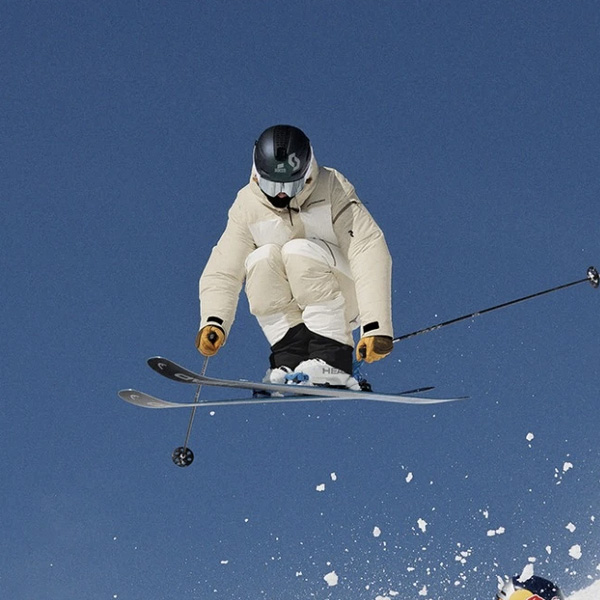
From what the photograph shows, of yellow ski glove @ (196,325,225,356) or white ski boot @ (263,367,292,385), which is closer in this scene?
white ski boot @ (263,367,292,385)

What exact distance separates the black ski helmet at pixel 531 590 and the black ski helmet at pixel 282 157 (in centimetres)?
328

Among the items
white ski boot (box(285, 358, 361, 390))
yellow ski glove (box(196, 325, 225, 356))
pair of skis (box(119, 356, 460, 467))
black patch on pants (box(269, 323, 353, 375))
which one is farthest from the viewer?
yellow ski glove (box(196, 325, 225, 356))

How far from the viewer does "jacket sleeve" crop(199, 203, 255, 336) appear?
8078 millimetres

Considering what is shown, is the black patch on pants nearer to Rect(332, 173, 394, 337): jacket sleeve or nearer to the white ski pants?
the white ski pants

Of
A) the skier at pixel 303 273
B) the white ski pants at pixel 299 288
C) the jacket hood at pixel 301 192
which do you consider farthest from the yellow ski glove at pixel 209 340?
the jacket hood at pixel 301 192

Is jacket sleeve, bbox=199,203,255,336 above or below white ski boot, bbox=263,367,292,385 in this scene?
above

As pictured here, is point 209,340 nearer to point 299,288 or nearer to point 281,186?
point 299,288

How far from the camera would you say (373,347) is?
770cm

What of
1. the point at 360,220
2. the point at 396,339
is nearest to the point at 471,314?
the point at 396,339

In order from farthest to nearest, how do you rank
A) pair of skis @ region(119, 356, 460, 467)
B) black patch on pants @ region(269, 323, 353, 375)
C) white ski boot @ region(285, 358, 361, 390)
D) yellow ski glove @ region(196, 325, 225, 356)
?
yellow ski glove @ region(196, 325, 225, 356) → black patch on pants @ region(269, 323, 353, 375) → white ski boot @ region(285, 358, 361, 390) → pair of skis @ region(119, 356, 460, 467)

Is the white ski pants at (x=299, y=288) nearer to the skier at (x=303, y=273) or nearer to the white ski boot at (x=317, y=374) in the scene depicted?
the skier at (x=303, y=273)

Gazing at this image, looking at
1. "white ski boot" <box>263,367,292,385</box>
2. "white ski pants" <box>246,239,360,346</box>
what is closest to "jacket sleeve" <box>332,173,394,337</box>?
"white ski pants" <box>246,239,360,346</box>

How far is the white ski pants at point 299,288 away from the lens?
7.79m

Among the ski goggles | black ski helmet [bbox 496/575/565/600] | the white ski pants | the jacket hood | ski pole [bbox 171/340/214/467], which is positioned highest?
the jacket hood
